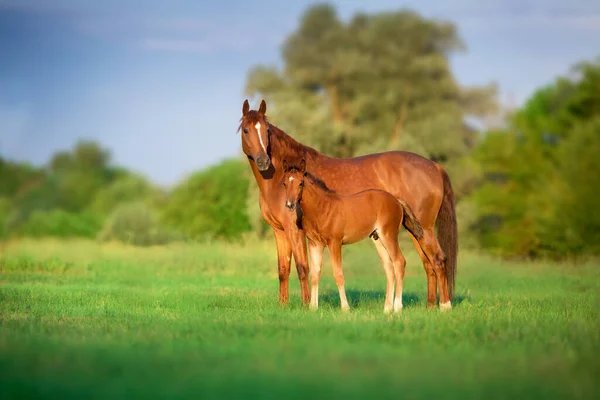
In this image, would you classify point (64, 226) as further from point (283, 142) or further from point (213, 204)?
point (283, 142)

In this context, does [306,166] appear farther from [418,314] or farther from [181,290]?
[181,290]

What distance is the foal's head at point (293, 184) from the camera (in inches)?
446

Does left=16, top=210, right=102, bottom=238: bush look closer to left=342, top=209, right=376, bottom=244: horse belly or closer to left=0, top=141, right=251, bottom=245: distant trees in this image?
left=0, top=141, right=251, bottom=245: distant trees

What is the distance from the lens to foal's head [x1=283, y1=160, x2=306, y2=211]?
11.3 metres

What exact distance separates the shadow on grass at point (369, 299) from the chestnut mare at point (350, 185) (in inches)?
34.3

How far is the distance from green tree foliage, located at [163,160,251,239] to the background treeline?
0.09 metres

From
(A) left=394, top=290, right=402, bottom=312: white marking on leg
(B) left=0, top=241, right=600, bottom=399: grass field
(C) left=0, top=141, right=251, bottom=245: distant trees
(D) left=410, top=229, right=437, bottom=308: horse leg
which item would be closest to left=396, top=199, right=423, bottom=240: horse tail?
(D) left=410, top=229, right=437, bottom=308: horse leg

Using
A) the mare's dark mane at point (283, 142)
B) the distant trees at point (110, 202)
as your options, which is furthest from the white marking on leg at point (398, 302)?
the distant trees at point (110, 202)

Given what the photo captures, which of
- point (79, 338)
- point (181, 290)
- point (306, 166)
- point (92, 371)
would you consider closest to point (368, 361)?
point (92, 371)

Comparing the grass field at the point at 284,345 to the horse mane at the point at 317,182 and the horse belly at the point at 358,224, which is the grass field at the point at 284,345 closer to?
the horse belly at the point at 358,224

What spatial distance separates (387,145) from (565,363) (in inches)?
1193

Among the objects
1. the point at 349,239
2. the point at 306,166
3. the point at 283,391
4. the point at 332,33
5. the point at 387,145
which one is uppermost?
the point at 332,33

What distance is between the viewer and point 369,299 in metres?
14.7

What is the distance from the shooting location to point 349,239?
1213 cm
